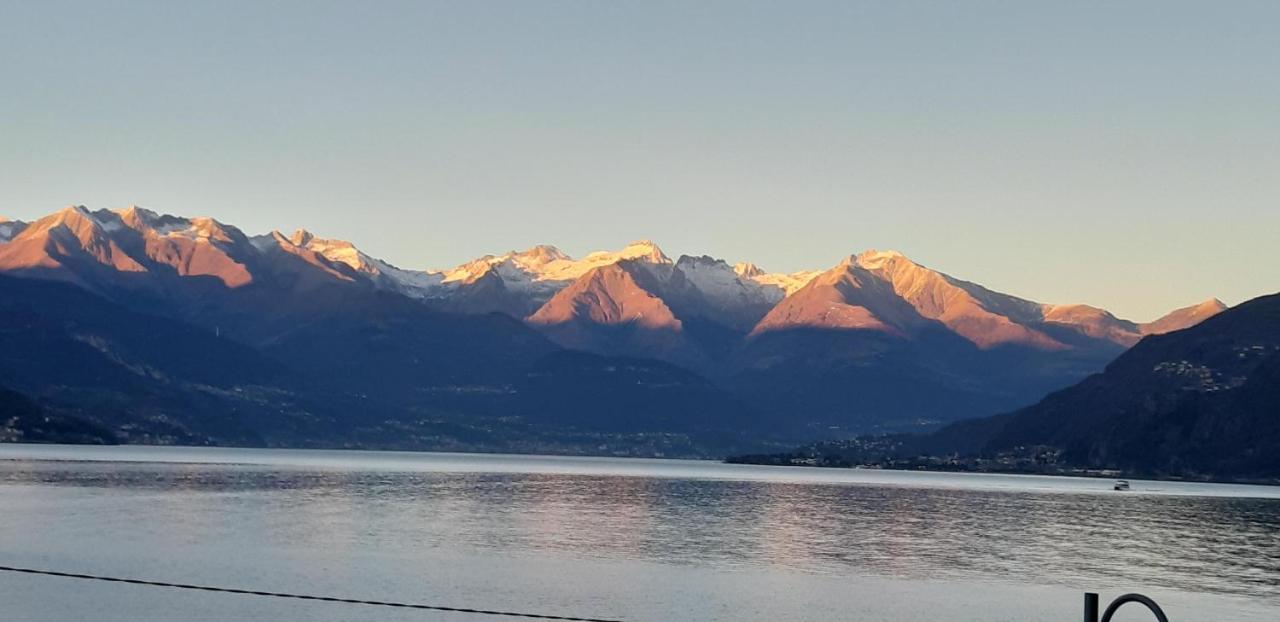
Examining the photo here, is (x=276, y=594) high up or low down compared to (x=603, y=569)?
down

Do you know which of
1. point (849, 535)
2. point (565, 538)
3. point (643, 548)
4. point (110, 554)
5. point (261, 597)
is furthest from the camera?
point (849, 535)

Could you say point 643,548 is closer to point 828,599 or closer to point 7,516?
point 828,599

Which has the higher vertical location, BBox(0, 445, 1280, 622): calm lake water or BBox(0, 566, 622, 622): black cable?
BBox(0, 445, 1280, 622): calm lake water

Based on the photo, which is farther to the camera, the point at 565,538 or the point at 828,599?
the point at 565,538

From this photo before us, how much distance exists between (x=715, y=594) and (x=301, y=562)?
35927mm

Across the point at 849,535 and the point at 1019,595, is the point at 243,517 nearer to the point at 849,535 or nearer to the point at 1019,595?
the point at 849,535

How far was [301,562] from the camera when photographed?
446 ft

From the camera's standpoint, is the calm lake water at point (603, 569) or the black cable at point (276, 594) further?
the calm lake water at point (603, 569)

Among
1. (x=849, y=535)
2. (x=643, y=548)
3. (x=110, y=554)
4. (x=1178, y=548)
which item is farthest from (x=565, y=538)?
(x=1178, y=548)

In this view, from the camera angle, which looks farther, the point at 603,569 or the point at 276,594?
the point at 603,569

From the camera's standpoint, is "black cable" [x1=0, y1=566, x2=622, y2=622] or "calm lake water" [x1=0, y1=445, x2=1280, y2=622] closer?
"black cable" [x1=0, y1=566, x2=622, y2=622]

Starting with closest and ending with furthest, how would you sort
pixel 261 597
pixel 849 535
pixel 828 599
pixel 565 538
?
pixel 261 597 → pixel 828 599 → pixel 565 538 → pixel 849 535

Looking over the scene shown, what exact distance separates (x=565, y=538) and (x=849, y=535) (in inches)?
1419

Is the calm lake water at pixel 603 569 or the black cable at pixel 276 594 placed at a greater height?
the calm lake water at pixel 603 569
